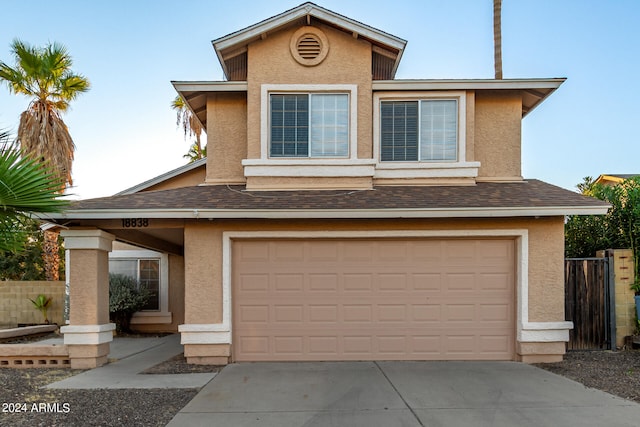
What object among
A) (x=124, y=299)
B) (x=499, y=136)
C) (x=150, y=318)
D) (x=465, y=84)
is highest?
(x=465, y=84)

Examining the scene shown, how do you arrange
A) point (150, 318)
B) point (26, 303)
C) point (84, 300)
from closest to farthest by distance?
point (84, 300) < point (150, 318) < point (26, 303)

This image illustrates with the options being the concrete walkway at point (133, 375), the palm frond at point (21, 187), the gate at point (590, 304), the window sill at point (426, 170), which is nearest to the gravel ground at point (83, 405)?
the concrete walkway at point (133, 375)

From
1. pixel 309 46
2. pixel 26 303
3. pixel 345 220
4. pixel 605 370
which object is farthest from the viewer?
pixel 26 303

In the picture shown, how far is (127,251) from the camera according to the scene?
1312 cm

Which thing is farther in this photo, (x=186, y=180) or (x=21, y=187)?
(x=186, y=180)

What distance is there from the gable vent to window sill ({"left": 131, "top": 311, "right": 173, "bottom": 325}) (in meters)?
8.26

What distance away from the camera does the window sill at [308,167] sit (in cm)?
912

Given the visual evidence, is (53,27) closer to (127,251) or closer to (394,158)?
(127,251)

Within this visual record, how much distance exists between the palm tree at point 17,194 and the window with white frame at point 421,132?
6.27 m

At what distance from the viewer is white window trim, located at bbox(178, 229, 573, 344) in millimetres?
8141

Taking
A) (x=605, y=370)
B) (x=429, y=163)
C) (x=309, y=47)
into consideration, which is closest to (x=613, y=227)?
(x=605, y=370)

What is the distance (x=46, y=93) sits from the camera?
48.5ft

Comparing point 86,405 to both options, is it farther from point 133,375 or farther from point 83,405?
point 133,375

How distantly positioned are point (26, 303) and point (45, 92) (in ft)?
22.6
